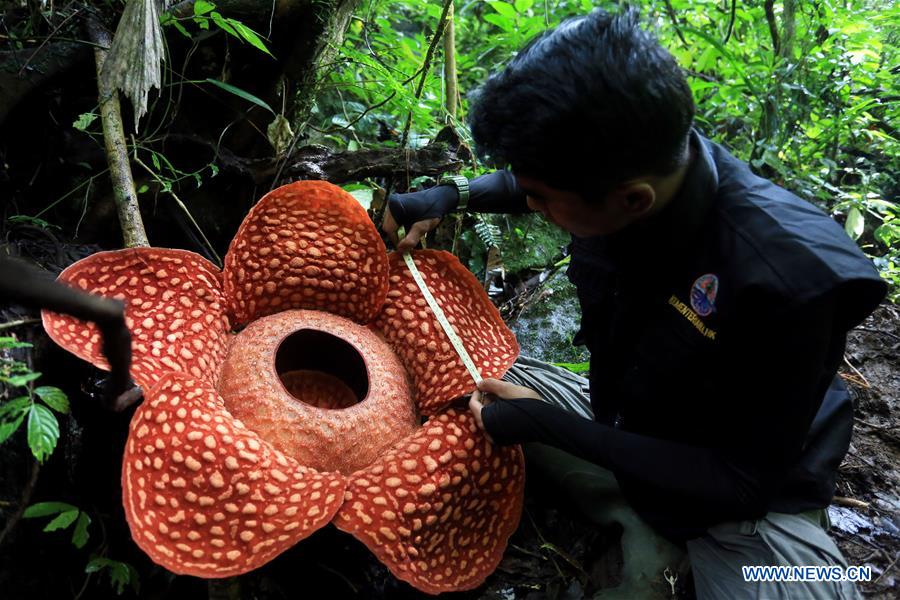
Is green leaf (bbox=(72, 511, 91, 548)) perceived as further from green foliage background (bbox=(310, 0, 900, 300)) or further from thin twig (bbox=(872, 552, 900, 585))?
thin twig (bbox=(872, 552, 900, 585))

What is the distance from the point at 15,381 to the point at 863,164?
5.77 metres

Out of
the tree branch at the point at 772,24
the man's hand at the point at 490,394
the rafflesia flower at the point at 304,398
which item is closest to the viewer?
the rafflesia flower at the point at 304,398

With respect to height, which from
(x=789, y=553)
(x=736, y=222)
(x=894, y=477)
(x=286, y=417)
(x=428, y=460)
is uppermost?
(x=736, y=222)

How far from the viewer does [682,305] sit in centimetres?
190

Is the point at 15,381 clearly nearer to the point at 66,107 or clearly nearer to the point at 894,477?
the point at 66,107

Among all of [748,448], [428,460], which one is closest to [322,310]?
[428,460]

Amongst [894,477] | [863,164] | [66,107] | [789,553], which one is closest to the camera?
[789,553]

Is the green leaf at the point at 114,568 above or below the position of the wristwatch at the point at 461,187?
below

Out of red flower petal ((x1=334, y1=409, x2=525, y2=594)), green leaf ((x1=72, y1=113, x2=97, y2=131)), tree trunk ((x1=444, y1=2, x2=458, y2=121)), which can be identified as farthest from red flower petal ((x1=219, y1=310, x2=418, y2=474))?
tree trunk ((x1=444, y1=2, x2=458, y2=121))

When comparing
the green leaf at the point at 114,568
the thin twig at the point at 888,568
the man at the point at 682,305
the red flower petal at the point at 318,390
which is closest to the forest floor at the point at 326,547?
the thin twig at the point at 888,568

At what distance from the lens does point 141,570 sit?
231 cm

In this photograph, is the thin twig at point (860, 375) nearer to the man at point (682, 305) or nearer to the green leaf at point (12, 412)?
the man at point (682, 305)

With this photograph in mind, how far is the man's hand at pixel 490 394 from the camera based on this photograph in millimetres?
2199

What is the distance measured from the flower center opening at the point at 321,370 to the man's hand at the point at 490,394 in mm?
423
